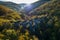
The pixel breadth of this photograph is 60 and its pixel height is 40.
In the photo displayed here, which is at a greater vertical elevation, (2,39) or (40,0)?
(2,39)

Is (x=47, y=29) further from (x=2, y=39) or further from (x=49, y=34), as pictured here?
→ (x=2, y=39)

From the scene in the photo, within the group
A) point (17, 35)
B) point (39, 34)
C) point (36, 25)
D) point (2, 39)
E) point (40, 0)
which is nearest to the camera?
point (2, 39)

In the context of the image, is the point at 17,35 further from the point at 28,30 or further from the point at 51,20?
the point at 51,20

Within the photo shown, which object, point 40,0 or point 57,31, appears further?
point 40,0

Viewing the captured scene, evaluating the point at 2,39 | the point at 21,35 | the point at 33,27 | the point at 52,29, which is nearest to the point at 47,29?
the point at 52,29

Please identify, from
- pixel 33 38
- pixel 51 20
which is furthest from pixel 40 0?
pixel 33 38

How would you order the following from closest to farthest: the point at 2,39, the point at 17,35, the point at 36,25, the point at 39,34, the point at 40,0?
the point at 2,39
the point at 17,35
the point at 39,34
the point at 36,25
the point at 40,0

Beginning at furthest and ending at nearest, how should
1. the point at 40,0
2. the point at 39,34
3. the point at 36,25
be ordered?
1. the point at 40,0
2. the point at 36,25
3. the point at 39,34

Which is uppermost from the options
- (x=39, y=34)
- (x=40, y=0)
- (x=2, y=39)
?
(x=2, y=39)

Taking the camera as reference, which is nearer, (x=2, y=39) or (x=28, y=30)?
(x=2, y=39)
